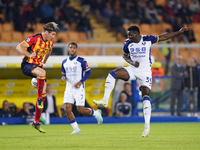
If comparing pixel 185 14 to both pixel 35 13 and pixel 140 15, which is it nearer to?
pixel 140 15

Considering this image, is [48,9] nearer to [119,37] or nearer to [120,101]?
[119,37]

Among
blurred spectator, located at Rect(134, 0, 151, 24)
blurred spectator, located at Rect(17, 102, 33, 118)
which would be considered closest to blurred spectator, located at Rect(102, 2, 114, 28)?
blurred spectator, located at Rect(134, 0, 151, 24)

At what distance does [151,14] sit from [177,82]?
28.0 feet

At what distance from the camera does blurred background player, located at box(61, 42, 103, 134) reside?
373 inches

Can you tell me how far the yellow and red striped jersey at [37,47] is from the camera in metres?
8.17

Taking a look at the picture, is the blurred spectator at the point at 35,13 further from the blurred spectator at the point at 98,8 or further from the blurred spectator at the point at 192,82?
the blurred spectator at the point at 192,82

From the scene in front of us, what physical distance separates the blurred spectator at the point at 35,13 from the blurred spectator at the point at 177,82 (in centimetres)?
671

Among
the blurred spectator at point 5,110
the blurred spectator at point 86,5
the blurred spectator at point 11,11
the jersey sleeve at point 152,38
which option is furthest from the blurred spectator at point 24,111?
the blurred spectator at point 86,5

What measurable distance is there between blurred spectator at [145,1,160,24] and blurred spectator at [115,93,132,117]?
8638 mm

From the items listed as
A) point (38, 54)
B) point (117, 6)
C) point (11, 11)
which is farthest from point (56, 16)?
point (38, 54)

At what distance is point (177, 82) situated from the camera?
14.7 metres

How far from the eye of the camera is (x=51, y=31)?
Answer: 27.1 feet

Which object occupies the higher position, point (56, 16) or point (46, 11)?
point (46, 11)

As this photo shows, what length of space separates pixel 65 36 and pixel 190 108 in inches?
246
